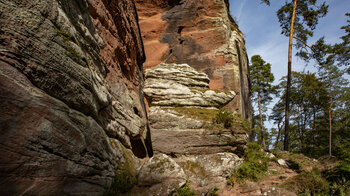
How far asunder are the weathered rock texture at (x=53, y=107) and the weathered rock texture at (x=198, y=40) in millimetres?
5940

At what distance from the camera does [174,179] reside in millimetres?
4852

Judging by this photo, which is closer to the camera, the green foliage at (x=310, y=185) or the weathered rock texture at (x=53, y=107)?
the weathered rock texture at (x=53, y=107)

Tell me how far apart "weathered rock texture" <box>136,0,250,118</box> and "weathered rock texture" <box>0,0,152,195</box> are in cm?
594

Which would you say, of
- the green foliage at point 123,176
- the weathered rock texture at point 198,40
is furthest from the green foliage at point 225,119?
the green foliage at point 123,176

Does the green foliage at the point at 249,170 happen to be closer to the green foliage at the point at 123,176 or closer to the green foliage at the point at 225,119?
the green foliage at the point at 225,119

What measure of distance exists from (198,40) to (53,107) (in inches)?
354

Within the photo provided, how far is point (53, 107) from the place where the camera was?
325cm

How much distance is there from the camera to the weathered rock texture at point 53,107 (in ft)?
8.63

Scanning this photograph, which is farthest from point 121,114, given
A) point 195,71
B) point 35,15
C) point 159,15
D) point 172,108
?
point 159,15

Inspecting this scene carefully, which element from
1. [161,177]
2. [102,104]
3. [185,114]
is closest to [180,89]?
[185,114]

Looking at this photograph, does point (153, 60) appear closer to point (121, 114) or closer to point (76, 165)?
point (121, 114)

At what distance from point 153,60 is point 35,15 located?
26.9ft

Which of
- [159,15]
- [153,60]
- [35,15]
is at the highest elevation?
[159,15]

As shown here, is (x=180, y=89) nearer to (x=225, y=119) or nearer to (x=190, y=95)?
(x=190, y=95)
